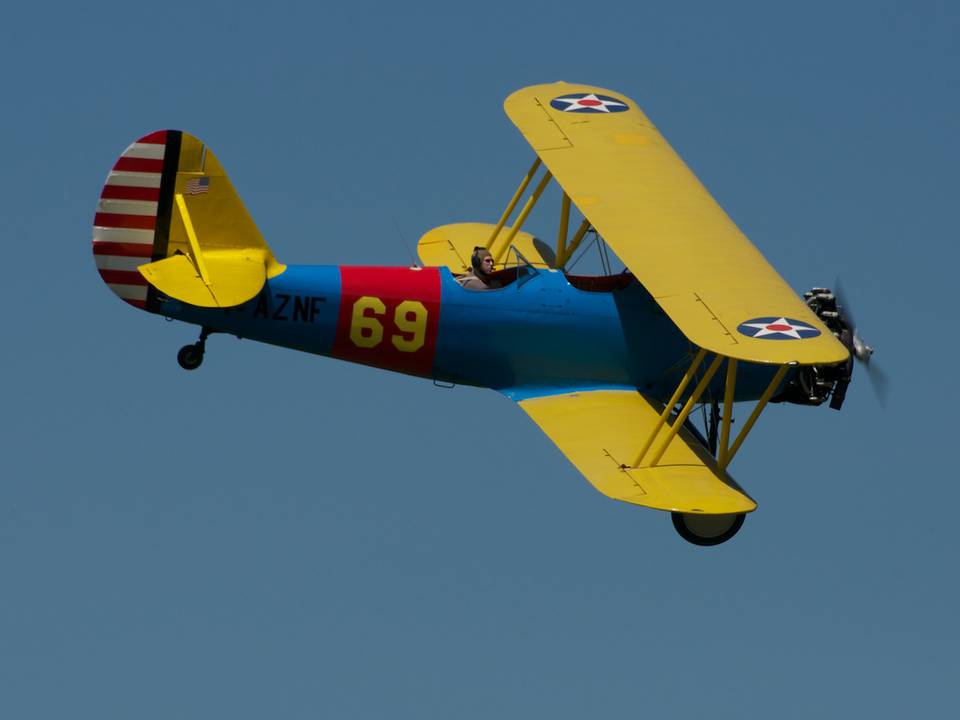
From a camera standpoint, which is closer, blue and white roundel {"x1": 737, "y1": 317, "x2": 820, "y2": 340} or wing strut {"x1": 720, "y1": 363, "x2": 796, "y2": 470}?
blue and white roundel {"x1": 737, "y1": 317, "x2": 820, "y2": 340}

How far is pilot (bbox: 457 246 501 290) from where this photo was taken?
29.2 m

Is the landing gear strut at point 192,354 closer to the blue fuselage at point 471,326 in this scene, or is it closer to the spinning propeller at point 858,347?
the blue fuselage at point 471,326

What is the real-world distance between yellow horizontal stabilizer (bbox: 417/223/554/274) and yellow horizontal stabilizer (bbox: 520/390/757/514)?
299 cm

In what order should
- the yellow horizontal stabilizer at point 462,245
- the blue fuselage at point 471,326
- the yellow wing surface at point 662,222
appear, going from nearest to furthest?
the yellow wing surface at point 662,222 → the blue fuselage at point 471,326 → the yellow horizontal stabilizer at point 462,245

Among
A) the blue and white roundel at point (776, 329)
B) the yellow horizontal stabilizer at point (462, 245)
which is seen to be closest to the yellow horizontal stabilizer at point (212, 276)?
the yellow horizontal stabilizer at point (462, 245)

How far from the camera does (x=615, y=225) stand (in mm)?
28953

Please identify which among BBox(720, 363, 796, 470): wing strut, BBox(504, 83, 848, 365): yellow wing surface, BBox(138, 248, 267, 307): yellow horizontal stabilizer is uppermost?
BBox(504, 83, 848, 365): yellow wing surface

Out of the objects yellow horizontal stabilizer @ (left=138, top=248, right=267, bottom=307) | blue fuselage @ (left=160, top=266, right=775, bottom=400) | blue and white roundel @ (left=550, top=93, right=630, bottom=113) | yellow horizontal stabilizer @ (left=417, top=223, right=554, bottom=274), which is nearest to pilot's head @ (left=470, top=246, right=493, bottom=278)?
blue fuselage @ (left=160, top=266, right=775, bottom=400)

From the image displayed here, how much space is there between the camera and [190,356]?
29.0m

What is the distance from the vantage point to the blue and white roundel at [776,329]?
1047 inches

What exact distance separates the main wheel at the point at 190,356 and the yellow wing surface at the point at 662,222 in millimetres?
4197

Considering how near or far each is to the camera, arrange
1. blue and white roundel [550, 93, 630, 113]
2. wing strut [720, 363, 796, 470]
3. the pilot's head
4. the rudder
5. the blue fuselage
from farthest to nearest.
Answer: blue and white roundel [550, 93, 630, 113]
the pilot's head
the blue fuselage
the rudder
wing strut [720, 363, 796, 470]

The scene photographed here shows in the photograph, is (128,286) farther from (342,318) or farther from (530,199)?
(530,199)

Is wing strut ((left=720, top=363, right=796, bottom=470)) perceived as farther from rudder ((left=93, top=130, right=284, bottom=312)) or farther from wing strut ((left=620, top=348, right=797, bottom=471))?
rudder ((left=93, top=130, right=284, bottom=312))
